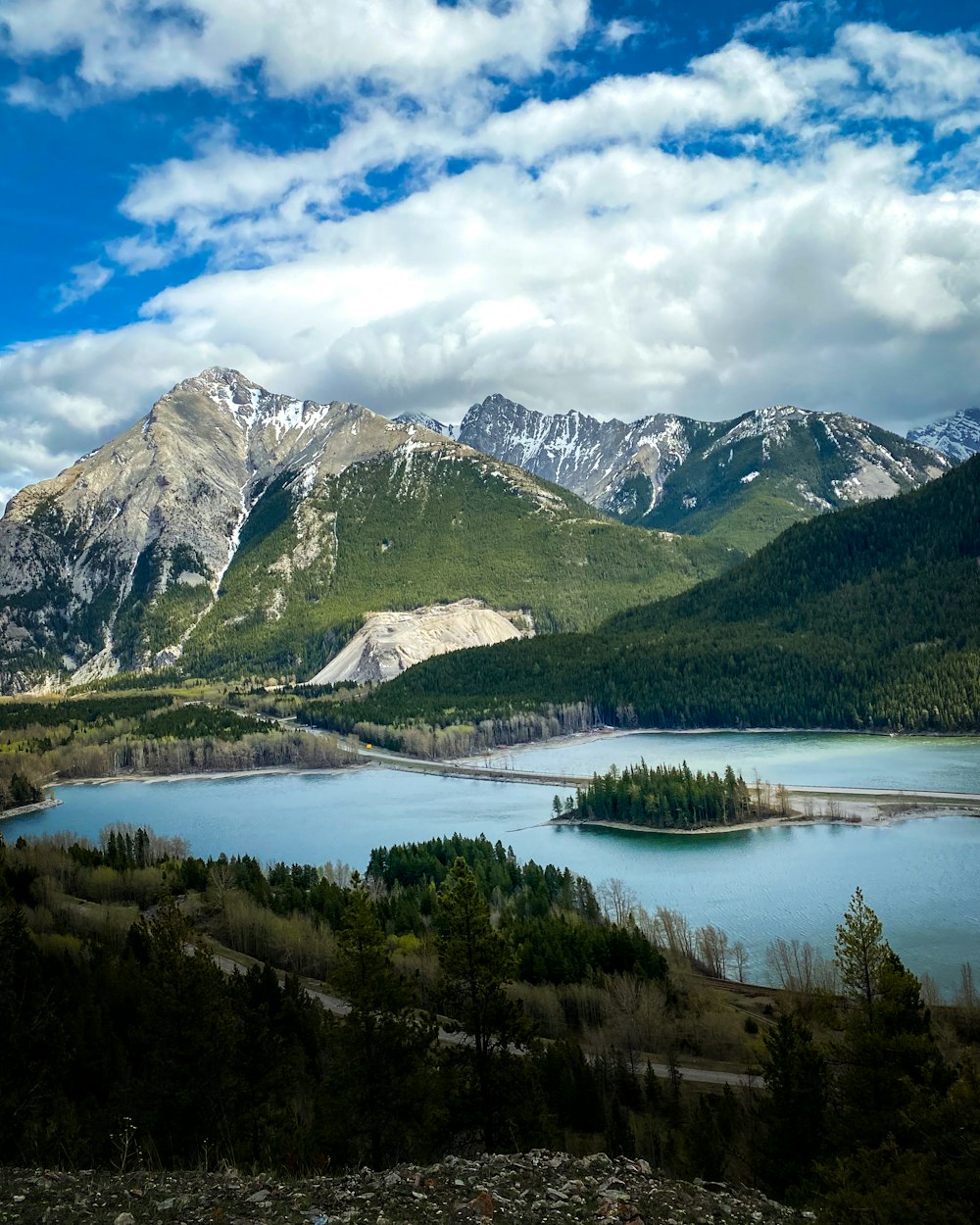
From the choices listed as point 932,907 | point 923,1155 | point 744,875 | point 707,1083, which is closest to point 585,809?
point 744,875

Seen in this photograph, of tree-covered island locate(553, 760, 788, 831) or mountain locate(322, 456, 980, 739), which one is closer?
tree-covered island locate(553, 760, 788, 831)

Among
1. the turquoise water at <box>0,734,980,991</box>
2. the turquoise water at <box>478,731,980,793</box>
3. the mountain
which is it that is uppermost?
the mountain

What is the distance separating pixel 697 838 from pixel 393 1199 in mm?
80878

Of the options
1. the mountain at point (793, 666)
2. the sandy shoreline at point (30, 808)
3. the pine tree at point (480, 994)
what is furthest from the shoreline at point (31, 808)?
the pine tree at point (480, 994)

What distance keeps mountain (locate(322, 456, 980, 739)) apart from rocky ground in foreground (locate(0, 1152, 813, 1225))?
133 metres

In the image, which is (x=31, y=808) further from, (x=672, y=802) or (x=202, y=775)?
(x=672, y=802)

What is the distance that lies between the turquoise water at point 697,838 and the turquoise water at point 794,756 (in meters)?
0.43

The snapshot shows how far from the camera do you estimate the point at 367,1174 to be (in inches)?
637

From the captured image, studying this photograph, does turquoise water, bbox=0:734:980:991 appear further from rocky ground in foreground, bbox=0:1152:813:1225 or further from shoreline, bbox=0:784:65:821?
rocky ground in foreground, bbox=0:1152:813:1225

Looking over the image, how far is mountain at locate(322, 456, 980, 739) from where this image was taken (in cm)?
14700

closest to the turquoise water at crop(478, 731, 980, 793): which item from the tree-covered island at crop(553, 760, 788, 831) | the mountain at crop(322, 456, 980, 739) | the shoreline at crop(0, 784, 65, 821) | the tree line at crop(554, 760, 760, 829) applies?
the mountain at crop(322, 456, 980, 739)

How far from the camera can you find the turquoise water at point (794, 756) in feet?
350

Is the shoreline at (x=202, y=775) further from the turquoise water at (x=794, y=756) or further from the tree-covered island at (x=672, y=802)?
the tree-covered island at (x=672, y=802)

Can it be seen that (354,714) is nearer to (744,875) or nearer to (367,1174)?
(744,875)
